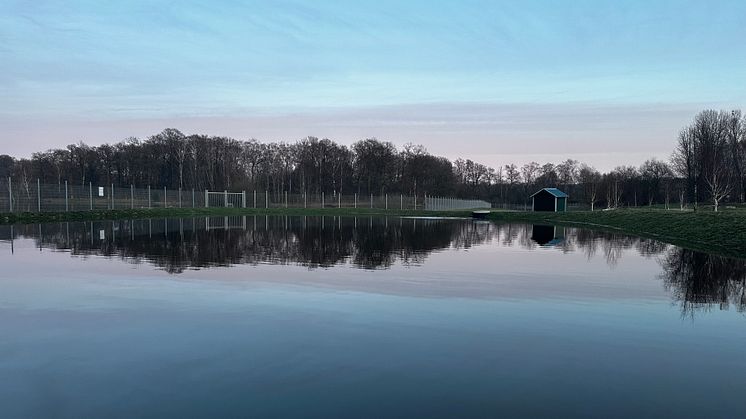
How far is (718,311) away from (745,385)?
4.38m

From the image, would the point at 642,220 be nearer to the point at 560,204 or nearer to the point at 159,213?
the point at 560,204

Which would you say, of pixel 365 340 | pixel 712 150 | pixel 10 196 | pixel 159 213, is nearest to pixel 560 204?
pixel 712 150

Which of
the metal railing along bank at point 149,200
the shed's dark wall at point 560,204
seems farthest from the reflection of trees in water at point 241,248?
the shed's dark wall at point 560,204

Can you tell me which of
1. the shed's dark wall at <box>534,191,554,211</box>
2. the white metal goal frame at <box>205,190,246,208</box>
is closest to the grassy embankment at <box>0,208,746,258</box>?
the white metal goal frame at <box>205,190,246,208</box>

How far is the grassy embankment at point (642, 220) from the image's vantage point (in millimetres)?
22669

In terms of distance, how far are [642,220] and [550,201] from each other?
1034 inches

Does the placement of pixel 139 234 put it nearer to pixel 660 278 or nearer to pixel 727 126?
pixel 660 278

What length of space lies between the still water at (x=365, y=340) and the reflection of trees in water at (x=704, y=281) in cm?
8

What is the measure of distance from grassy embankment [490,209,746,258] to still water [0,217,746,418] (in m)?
8.64

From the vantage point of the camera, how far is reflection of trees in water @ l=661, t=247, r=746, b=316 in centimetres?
1023

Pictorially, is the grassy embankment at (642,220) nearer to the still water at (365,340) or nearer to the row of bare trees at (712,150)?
the still water at (365,340)

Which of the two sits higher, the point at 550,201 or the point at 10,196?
the point at 10,196

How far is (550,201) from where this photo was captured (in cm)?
6203

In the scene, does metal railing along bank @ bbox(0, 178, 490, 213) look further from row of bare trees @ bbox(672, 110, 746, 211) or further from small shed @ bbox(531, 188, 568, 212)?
row of bare trees @ bbox(672, 110, 746, 211)
